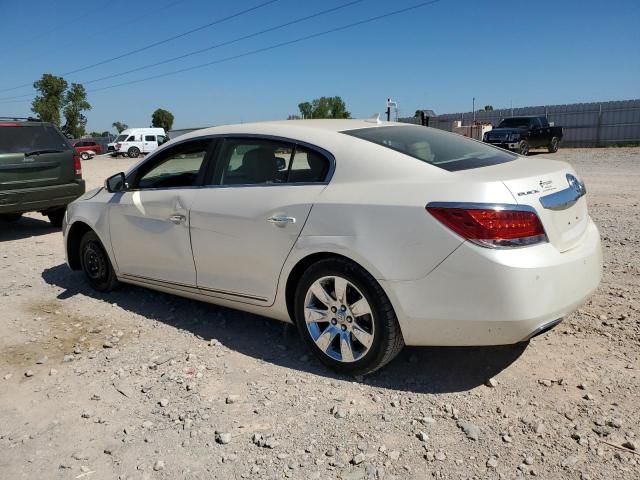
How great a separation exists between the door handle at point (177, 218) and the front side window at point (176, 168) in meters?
0.27

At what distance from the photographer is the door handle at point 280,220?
11.0ft

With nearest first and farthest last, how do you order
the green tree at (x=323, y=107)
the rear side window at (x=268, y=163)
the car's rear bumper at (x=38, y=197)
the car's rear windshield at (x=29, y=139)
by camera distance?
the rear side window at (x=268, y=163)
the car's rear bumper at (x=38, y=197)
the car's rear windshield at (x=29, y=139)
the green tree at (x=323, y=107)

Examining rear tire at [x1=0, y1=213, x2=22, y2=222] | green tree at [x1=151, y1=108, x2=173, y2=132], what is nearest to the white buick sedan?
rear tire at [x1=0, y1=213, x2=22, y2=222]

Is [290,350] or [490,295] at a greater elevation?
[490,295]

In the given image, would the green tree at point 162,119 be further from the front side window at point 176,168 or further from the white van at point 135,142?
the front side window at point 176,168

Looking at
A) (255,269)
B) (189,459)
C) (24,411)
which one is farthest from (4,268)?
(189,459)

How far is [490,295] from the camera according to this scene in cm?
272

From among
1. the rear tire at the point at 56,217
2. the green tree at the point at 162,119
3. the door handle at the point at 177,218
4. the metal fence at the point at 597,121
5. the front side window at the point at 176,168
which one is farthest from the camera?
the green tree at the point at 162,119

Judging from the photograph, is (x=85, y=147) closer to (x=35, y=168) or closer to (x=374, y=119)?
(x=35, y=168)

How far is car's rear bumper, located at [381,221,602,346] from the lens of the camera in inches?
106

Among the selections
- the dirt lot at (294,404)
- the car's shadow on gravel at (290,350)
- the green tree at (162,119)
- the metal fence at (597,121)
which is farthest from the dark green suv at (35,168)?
the green tree at (162,119)

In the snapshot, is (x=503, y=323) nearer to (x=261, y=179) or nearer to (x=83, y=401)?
(x=261, y=179)

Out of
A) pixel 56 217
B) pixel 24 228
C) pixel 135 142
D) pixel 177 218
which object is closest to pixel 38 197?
pixel 56 217

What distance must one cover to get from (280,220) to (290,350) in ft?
3.25
